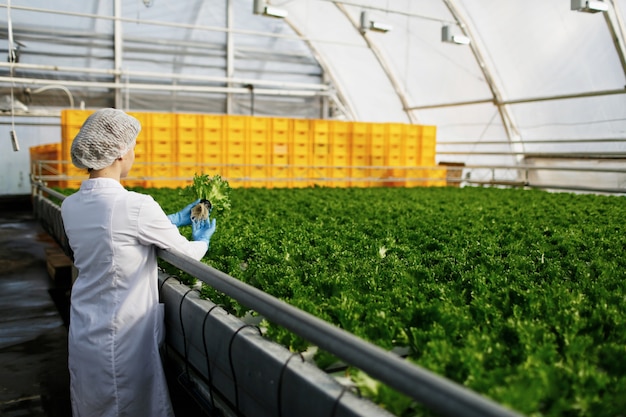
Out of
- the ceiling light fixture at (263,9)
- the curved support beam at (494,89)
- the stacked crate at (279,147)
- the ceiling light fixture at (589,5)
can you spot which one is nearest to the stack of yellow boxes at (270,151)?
the stacked crate at (279,147)

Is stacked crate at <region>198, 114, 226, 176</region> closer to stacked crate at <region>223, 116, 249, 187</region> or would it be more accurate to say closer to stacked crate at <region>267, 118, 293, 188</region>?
stacked crate at <region>223, 116, 249, 187</region>

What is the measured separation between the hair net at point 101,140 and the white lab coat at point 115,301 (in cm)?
10

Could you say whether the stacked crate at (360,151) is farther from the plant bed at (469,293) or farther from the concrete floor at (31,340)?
the plant bed at (469,293)

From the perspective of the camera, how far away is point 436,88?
20.5 metres

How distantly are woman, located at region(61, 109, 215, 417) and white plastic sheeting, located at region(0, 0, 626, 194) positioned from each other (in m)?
14.1

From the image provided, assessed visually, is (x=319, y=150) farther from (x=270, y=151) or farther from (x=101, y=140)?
(x=101, y=140)

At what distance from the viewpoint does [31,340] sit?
5051 mm

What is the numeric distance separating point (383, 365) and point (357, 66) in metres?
22.1

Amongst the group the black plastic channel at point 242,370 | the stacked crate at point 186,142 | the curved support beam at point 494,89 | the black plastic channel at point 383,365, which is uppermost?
the curved support beam at point 494,89

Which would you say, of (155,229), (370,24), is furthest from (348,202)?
(370,24)

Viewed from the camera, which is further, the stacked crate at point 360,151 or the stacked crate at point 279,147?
the stacked crate at point 360,151

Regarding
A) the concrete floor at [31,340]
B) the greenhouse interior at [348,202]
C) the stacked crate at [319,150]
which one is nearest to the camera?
the greenhouse interior at [348,202]

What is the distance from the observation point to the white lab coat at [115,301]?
103 inches

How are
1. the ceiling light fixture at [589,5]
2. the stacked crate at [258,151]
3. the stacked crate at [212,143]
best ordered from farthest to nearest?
1. the stacked crate at [258,151]
2. the stacked crate at [212,143]
3. the ceiling light fixture at [589,5]
